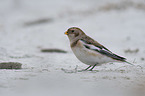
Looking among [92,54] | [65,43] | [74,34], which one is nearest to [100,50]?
[92,54]

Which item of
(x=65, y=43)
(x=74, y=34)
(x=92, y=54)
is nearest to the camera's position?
(x=92, y=54)

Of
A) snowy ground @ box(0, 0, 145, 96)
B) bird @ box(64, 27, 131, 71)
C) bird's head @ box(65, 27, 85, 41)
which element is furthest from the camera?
bird's head @ box(65, 27, 85, 41)

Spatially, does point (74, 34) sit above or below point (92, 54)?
above

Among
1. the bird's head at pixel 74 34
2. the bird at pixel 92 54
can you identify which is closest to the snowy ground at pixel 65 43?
the bird at pixel 92 54

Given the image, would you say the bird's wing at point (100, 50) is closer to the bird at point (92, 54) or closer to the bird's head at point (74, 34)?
the bird at point (92, 54)

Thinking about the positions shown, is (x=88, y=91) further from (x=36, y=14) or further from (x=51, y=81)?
(x=36, y=14)

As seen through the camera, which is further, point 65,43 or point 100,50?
point 65,43

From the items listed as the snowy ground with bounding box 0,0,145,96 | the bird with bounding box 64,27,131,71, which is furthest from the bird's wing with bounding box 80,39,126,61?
the snowy ground with bounding box 0,0,145,96

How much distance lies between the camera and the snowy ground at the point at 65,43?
4.65m

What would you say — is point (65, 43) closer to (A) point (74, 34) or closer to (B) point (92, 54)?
(A) point (74, 34)

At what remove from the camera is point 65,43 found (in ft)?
43.7

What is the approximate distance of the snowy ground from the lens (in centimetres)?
465

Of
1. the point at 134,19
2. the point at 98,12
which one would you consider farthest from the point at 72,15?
the point at 134,19

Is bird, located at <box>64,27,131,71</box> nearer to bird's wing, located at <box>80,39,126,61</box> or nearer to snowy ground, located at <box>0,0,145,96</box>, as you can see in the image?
bird's wing, located at <box>80,39,126,61</box>
